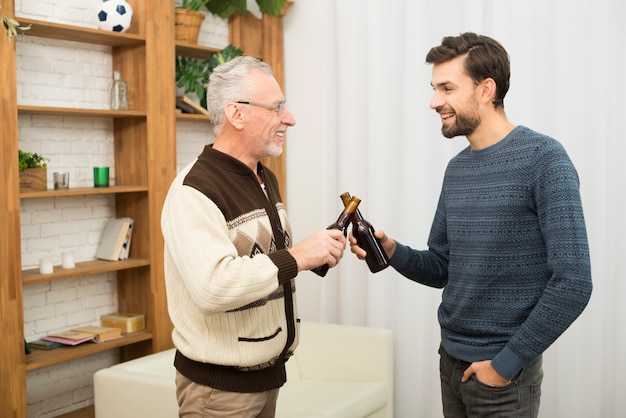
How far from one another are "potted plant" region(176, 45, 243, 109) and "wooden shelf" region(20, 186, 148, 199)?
0.71 metres

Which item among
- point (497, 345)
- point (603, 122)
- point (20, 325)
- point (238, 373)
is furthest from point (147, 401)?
point (603, 122)

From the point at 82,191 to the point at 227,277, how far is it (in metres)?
1.93

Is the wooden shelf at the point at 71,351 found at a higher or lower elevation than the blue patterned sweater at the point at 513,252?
lower

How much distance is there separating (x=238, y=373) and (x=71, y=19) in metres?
2.44

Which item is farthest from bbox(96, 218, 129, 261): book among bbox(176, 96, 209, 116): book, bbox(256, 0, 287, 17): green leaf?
bbox(256, 0, 287, 17): green leaf

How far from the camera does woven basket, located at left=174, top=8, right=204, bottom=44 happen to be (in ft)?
13.3

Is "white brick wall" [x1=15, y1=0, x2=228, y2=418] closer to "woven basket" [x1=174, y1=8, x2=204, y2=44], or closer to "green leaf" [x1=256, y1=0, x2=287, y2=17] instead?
"woven basket" [x1=174, y1=8, x2=204, y2=44]

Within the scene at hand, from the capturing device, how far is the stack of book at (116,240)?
3838mm

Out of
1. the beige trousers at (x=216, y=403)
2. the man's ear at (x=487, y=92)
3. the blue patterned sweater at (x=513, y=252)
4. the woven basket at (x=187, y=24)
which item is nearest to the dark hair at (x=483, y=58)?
the man's ear at (x=487, y=92)

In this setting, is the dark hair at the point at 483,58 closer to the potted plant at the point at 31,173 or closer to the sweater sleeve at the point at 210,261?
the sweater sleeve at the point at 210,261

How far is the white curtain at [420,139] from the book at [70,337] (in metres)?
1.41

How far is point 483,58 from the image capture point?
2.06 meters

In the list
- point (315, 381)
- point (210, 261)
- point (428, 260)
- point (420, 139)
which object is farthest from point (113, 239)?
point (210, 261)

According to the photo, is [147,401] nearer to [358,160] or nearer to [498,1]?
[358,160]
